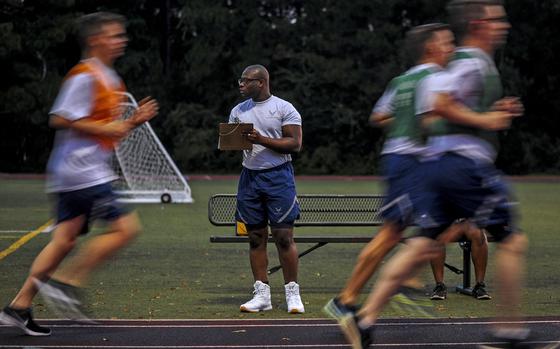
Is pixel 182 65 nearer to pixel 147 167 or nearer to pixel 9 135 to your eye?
pixel 9 135

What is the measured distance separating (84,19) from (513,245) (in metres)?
3.14

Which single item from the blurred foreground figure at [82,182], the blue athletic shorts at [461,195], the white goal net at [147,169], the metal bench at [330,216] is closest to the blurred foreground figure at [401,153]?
the blue athletic shorts at [461,195]

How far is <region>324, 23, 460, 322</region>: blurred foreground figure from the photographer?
7191mm

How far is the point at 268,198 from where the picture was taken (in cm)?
953

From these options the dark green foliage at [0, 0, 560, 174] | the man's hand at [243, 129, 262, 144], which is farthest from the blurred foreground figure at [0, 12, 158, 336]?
the dark green foliage at [0, 0, 560, 174]

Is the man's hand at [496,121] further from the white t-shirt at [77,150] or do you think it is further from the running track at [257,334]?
the white t-shirt at [77,150]

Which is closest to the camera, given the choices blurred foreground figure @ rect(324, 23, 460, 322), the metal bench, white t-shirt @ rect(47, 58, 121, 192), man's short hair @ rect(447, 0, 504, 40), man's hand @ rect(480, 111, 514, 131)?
man's hand @ rect(480, 111, 514, 131)

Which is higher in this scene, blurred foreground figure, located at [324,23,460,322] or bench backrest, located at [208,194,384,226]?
blurred foreground figure, located at [324,23,460,322]

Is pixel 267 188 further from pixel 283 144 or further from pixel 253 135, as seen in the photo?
pixel 253 135

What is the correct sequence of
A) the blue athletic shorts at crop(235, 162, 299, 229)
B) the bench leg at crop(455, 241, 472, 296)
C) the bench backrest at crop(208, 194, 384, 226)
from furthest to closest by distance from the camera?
the bench backrest at crop(208, 194, 384, 226) → the bench leg at crop(455, 241, 472, 296) → the blue athletic shorts at crop(235, 162, 299, 229)

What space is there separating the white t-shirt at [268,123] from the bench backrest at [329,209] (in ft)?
4.76

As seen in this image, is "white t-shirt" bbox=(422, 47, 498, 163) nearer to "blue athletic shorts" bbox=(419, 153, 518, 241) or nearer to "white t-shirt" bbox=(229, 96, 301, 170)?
"blue athletic shorts" bbox=(419, 153, 518, 241)

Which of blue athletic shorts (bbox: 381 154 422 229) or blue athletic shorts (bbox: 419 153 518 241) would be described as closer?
blue athletic shorts (bbox: 419 153 518 241)

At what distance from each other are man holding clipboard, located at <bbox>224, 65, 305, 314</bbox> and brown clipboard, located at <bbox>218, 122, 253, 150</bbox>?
0.54 feet
